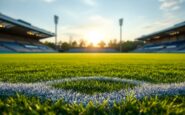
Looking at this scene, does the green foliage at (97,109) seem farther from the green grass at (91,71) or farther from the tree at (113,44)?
the tree at (113,44)

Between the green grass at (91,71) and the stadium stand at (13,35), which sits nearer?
the green grass at (91,71)

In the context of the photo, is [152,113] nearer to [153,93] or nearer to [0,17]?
[153,93]

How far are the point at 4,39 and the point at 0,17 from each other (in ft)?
45.6

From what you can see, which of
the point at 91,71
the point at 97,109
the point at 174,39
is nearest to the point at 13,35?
the point at 174,39

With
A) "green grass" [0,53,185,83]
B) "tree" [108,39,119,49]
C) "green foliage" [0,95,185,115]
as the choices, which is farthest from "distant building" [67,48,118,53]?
"green foliage" [0,95,185,115]

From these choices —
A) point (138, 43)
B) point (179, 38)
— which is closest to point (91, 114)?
point (179, 38)

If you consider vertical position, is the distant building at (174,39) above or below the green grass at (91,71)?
above

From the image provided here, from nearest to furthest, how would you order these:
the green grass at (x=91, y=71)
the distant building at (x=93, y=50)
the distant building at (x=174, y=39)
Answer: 1. the green grass at (x=91, y=71)
2. the distant building at (x=174, y=39)
3. the distant building at (x=93, y=50)

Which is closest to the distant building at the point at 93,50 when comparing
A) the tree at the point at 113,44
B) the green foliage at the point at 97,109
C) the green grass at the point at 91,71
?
the tree at the point at 113,44

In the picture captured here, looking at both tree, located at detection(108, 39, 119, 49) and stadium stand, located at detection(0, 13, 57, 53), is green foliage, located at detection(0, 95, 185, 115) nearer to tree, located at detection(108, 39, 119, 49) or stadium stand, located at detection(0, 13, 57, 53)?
stadium stand, located at detection(0, 13, 57, 53)

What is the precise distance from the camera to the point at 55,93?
297 centimetres

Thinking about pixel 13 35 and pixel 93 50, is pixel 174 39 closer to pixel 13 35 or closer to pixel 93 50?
pixel 93 50

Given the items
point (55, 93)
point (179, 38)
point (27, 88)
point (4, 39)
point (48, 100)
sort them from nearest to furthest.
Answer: point (48, 100) → point (55, 93) → point (27, 88) → point (4, 39) → point (179, 38)

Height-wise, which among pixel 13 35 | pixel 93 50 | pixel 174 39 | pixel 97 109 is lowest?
pixel 93 50
